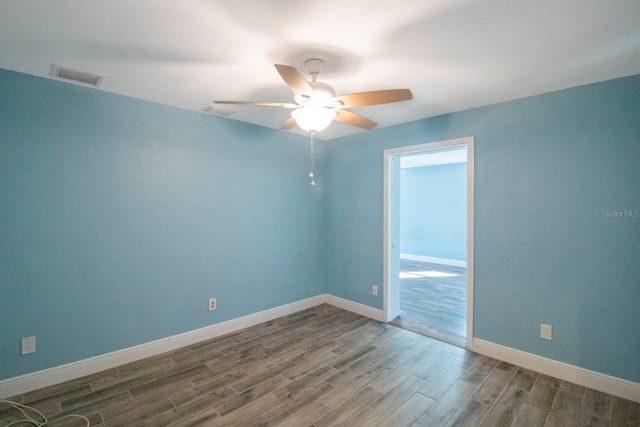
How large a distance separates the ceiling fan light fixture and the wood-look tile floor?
197cm

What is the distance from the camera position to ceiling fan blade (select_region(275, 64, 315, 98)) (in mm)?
1507

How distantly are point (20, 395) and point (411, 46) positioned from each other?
3.66m

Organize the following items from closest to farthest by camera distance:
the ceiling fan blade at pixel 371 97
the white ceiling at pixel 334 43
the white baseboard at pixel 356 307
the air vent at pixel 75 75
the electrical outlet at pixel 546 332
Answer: the white ceiling at pixel 334 43 < the ceiling fan blade at pixel 371 97 < the air vent at pixel 75 75 < the electrical outlet at pixel 546 332 < the white baseboard at pixel 356 307

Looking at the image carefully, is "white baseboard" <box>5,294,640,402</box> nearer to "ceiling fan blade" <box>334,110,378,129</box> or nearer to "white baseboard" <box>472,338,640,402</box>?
"white baseboard" <box>472,338,640,402</box>

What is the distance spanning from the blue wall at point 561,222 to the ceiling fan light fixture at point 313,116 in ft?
5.85

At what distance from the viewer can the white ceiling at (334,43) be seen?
1.45 m

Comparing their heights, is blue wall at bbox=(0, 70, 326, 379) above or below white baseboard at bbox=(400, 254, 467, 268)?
above

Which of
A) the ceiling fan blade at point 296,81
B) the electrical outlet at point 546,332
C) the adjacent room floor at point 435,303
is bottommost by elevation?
the adjacent room floor at point 435,303

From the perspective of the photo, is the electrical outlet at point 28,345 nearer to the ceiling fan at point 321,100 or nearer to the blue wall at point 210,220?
the blue wall at point 210,220

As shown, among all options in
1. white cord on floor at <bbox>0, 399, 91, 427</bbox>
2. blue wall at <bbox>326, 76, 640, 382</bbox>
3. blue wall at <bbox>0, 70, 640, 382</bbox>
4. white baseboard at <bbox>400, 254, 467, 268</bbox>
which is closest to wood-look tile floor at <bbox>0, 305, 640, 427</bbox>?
white cord on floor at <bbox>0, 399, 91, 427</bbox>

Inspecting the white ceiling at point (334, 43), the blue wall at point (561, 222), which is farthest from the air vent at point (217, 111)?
the blue wall at point (561, 222)

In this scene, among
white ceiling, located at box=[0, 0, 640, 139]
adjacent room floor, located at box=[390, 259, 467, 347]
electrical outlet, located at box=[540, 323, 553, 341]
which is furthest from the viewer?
adjacent room floor, located at box=[390, 259, 467, 347]

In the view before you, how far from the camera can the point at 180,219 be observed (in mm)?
2920

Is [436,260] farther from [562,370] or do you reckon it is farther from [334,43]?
[334,43]
